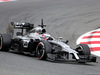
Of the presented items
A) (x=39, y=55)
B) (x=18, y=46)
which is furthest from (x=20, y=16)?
(x=39, y=55)

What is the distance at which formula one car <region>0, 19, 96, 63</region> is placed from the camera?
383 inches

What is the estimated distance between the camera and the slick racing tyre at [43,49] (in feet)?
32.1

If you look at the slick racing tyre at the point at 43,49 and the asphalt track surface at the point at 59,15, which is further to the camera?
the asphalt track surface at the point at 59,15

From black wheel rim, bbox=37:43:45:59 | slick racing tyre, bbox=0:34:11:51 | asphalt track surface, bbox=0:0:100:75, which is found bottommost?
black wheel rim, bbox=37:43:45:59

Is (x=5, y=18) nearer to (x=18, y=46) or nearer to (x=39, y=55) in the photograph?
(x=18, y=46)

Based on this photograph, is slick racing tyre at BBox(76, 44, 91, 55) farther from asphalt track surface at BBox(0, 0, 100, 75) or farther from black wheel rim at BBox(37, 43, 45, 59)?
asphalt track surface at BBox(0, 0, 100, 75)

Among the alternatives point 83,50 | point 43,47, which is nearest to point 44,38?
point 43,47

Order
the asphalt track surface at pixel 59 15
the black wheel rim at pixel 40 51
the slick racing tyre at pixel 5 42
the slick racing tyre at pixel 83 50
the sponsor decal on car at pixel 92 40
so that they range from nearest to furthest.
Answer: the black wheel rim at pixel 40 51, the slick racing tyre at pixel 83 50, the slick racing tyre at pixel 5 42, the sponsor decal on car at pixel 92 40, the asphalt track surface at pixel 59 15

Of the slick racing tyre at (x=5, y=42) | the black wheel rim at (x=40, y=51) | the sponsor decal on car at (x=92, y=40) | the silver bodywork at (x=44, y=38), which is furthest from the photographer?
the sponsor decal on car at (x=92, y=40)

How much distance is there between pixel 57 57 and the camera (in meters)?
9.69

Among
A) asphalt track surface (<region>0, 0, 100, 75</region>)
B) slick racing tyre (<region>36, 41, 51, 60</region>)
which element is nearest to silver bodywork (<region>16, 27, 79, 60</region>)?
slick racing tyre (<region>36, 41, 51, 60</region>)

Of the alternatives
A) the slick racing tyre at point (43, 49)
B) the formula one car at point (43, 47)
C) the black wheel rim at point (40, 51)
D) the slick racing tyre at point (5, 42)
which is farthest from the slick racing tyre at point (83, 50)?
the slick racing tyre at point (5, 42)

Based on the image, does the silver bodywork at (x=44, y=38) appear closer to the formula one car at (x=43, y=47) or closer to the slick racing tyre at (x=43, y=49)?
the formula one car at (x=43, y=47)

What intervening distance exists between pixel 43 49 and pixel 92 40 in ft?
16.0
